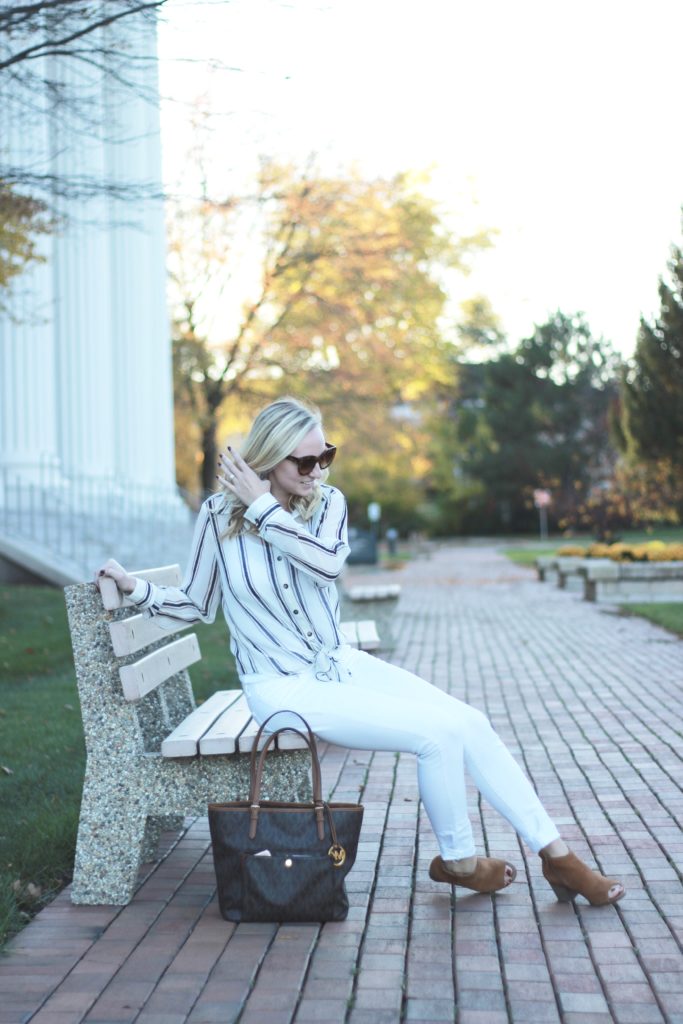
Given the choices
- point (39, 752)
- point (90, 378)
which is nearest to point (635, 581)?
point (90, 378)

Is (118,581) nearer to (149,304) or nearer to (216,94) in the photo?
(216,94)

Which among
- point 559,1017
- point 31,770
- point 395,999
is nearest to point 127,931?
point 395,999

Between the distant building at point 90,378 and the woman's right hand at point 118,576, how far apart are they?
8.20m

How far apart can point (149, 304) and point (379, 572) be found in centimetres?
1009

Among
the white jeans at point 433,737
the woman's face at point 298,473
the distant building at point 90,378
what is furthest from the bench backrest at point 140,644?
the distant building at point 90,378

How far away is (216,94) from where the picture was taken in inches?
324

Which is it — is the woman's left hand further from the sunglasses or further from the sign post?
the sign post

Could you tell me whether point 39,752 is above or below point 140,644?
below

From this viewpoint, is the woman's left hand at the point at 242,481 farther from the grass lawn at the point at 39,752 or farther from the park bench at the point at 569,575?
the park bench at the point at 569,575

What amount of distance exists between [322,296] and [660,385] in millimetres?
10151

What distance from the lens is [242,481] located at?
4.07 m

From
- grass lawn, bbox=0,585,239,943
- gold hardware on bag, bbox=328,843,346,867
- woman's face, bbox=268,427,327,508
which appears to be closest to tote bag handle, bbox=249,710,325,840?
gold hardware on bag, bbox=328,843,346,867

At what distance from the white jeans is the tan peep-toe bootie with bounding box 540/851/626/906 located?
8 cm

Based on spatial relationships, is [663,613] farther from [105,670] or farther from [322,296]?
[322,296]
